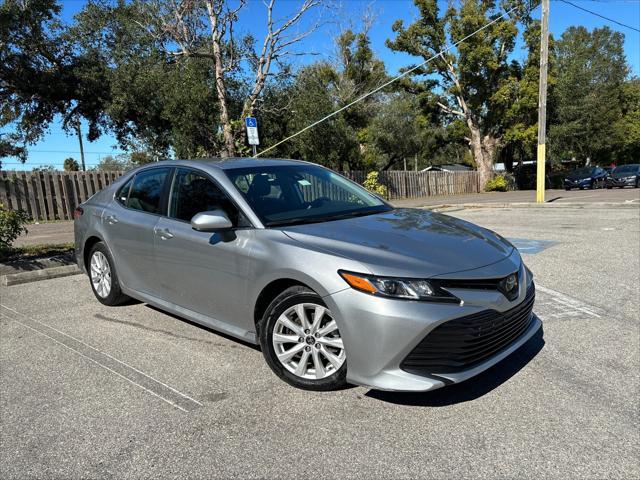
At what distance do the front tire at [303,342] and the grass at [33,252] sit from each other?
5.47 m

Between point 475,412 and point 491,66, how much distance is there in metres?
33.5

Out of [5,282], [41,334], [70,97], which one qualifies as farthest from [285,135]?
[41,334]

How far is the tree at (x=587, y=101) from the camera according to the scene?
38781 millimetres

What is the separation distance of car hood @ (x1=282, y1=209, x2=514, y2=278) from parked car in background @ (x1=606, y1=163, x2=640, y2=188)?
30.3 m

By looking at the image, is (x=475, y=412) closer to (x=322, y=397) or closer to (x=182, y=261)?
(x=322, y=397)

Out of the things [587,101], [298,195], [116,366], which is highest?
[587,101]

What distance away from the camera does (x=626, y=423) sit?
9.30 feet

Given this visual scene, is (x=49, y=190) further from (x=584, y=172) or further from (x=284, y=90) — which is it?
(x=584, y=172)

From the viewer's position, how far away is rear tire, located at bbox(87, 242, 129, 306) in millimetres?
5089

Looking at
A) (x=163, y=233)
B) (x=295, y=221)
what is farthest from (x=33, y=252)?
(x=295, y=221)

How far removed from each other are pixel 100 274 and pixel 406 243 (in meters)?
3.62

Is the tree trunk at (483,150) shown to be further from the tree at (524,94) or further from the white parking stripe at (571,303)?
the white parking stripe at (571,303)

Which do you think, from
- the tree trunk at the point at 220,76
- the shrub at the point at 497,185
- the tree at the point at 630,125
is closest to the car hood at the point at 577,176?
the shrub at the point at 497,185

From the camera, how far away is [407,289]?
9.33ft
